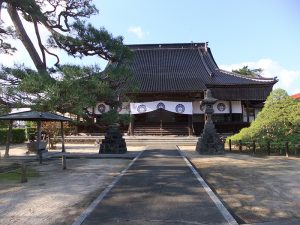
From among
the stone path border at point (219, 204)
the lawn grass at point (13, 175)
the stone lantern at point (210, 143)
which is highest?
the stone lantern at point (210, 143)

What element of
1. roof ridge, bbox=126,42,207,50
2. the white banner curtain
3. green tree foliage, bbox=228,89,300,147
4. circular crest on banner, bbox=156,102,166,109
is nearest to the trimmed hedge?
the white banner curtain

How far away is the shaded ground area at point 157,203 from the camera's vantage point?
5.58 meters

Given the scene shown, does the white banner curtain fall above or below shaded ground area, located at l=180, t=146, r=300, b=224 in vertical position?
above

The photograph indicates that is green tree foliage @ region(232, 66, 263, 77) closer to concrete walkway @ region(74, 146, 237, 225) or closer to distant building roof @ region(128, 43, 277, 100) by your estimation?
distant building roof @ region(128, 43, 277, 100)

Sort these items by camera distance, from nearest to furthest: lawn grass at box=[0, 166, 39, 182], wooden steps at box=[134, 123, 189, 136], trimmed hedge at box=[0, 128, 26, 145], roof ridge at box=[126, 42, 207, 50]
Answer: lawn grass at box=[0, 166, 39, 182] → trimmed hedge at box=[0, 128, 26, 145] → wooden steps at box=[134, 123, 189, 136] → roof ridge at box=[126, 42, 207, 50]

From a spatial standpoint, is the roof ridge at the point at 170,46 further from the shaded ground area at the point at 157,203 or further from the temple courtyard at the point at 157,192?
the shaded ground area at the point at 157,203

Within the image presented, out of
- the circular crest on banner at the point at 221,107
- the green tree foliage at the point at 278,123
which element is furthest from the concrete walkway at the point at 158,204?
the circular crest on banner at the point at 221,107

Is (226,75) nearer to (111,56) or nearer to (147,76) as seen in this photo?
(147,76)

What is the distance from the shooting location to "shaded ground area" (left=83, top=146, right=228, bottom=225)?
5578 mm

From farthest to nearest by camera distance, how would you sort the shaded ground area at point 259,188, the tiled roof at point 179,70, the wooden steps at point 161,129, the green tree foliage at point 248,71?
1. the green tree foliage at point 248,71
2. the tiled roof at point 179,70
3. the wooden steps at point 161,129
4. the shaded ground area at point 259,188

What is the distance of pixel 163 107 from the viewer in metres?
30.5

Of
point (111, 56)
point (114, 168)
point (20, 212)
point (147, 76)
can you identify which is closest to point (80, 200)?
point (20, 212)

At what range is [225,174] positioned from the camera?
35.0 feet

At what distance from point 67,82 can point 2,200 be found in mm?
7197
